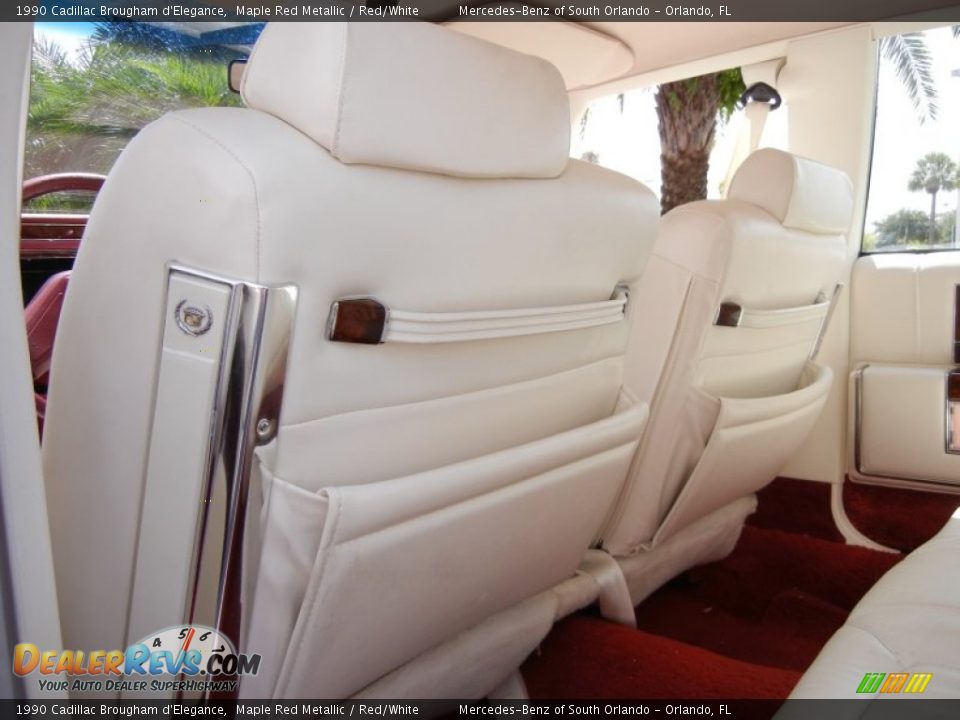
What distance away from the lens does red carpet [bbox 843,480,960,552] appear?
2.20 m

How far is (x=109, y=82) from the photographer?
1436 mm

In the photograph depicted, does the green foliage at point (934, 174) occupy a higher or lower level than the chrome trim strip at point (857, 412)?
higher

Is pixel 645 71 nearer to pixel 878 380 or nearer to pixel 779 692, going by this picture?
pixel 878 380

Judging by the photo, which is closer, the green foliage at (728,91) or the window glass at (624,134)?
the window glass at (624,134)

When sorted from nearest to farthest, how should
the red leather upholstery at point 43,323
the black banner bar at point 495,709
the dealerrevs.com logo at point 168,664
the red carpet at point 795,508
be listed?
the black banner bar at point 495,709 < the dealerrevs.com logo at point 168,664 < the red leather upholstery at point 43,323 < the red carpet at point 795,508

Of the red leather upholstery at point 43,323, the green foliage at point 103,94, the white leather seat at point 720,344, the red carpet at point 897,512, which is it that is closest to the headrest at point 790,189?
the white leather seat at point 720,344

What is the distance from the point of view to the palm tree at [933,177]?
2328 millimetres

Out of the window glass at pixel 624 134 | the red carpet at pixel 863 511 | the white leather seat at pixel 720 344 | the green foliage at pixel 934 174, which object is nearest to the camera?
the white leather seat at pixel 720 344

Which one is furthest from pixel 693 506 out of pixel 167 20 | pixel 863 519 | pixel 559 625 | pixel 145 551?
pixel 167 20

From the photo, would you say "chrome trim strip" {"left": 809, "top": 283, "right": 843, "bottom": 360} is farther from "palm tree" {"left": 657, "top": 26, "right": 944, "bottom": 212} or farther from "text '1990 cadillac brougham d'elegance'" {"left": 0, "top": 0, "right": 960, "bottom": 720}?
"palm tree" {"left": 657, "top": 26, "right": 944, "bottom": 212}

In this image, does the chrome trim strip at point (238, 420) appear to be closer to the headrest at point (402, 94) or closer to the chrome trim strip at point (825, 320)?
the headrest at point (402, 94)

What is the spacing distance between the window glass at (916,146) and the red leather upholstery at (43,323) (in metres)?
2.27

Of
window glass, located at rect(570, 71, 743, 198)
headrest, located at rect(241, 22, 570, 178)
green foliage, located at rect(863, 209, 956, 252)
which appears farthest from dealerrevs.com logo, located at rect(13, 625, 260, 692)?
green foliage, located at rect(863, 209, 956, 252)

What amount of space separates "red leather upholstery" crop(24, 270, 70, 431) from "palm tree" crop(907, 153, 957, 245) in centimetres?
231
